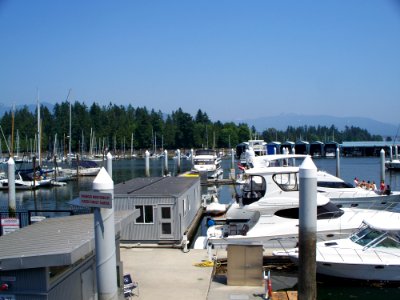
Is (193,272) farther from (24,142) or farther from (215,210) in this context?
(24,142)

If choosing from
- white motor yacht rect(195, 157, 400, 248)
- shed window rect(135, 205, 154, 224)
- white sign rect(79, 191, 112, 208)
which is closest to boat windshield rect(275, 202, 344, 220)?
white motor yacht rect(195, 157, 400, 248)

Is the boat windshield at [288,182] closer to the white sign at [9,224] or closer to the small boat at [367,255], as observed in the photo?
the small boat at [367,255]

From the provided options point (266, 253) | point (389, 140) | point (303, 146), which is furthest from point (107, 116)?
point (266, 253)

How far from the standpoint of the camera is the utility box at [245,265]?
13.5 meters

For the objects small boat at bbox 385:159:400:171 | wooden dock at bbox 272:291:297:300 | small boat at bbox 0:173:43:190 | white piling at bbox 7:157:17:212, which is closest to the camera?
wooden dock at bbox 272:291:297:300

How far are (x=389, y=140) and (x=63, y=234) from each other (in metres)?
196

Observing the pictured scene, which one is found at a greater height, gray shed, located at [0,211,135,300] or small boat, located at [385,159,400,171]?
gray shed, located at [0,211,135,300]

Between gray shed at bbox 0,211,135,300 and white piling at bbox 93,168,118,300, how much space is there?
39 cm

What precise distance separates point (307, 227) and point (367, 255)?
5.31 metres

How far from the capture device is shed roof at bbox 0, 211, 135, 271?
8180 mm

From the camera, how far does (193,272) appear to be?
14852 millimetres

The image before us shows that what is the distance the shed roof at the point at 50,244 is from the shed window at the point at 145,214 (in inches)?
269

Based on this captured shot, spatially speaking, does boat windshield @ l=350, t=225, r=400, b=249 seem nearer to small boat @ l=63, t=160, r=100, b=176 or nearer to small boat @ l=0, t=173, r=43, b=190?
small boat @ l=0, t=173, r=43, b=190

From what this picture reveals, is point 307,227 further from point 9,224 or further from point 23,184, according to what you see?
point 23,184
